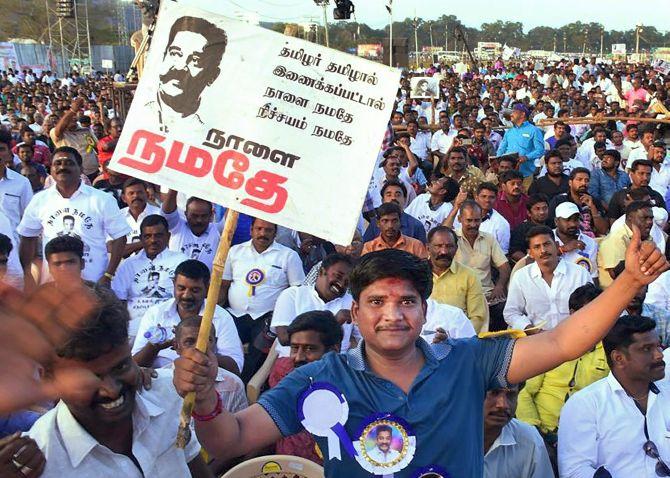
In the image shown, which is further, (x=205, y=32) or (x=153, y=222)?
(x=153, y=222)

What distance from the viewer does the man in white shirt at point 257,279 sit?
621 centimetres

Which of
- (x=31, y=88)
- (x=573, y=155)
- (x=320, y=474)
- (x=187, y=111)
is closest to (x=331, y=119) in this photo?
(x=187, y=111)

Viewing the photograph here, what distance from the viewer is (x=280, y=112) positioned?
2.73 meters

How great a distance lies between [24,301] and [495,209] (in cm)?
765

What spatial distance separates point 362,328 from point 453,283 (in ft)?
Result: 11.5

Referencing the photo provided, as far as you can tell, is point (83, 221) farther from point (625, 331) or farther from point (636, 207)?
point (636, 207)

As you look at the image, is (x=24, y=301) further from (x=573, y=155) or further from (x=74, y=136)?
(x=573, y=155)

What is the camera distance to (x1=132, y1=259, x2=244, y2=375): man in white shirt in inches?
193

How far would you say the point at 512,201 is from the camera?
869 centimetres

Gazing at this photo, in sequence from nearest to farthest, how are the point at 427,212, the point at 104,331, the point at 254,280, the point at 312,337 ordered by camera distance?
the point at 104,331 → the point at 312,337 → the point at 254,280 → the point at 427,212

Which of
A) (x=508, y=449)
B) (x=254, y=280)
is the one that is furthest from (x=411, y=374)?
(x=254, y=280)

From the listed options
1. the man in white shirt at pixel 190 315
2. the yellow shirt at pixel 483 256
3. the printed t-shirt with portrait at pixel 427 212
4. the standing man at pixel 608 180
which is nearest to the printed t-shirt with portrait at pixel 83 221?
the man in white shirt at pixel 190 315

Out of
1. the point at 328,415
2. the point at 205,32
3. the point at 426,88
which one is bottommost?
the point at 328,415

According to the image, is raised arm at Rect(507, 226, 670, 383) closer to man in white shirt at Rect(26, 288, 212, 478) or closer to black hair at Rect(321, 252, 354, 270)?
man in white shirt at Rect(26, 288, 212, 478)
